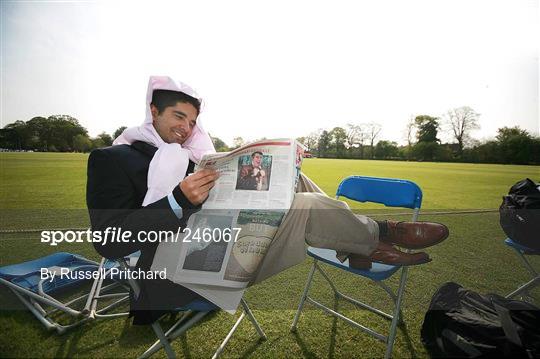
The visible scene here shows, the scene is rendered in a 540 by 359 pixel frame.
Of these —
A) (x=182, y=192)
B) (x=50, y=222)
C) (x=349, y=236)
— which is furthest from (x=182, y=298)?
(x=50, y=222)

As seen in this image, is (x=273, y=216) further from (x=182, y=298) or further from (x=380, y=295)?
(x=380, y=295)

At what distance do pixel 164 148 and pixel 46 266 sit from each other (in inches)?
82.9

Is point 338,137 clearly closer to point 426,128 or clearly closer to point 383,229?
point 426,128

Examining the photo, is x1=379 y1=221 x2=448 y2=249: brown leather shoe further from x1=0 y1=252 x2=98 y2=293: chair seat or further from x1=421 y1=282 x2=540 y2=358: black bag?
x1=0 y1=252 x2=98 y2=293: chair seat

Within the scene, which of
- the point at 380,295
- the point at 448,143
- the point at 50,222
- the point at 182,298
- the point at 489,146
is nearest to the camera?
the point at 182,298

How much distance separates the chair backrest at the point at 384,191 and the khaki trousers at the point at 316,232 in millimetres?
661

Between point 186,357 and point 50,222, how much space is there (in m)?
4.95

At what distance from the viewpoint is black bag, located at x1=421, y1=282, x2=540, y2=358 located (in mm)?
1569

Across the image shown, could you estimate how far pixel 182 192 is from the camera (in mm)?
1640

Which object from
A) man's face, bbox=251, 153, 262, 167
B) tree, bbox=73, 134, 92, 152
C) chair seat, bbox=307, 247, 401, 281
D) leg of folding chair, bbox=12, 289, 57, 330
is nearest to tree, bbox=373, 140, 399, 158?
tree, bbox=73, 134, 92, 152

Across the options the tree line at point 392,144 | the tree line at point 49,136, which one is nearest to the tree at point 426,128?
the tree line at point 392,144

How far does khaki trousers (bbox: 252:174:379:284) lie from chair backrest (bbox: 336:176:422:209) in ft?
2.17

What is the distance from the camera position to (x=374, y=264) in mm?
2100

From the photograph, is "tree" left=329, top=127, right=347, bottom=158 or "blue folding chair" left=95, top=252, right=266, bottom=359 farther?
"tree" left=329, top=127, right=347, bottom=158
